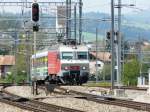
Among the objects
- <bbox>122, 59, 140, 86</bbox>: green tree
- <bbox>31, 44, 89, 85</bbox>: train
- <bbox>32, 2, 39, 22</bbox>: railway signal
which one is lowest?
<bbox>122, 59, 140, 86</bbox>: green tree

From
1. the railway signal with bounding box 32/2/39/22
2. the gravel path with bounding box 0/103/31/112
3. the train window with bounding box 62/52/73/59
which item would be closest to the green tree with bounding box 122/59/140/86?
the train window with bounding box 62/52/73/59

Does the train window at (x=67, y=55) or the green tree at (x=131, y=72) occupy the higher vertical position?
the train window at (x=67, y=55)

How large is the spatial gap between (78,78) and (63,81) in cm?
114

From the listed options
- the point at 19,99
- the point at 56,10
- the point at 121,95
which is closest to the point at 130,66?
the point at 56,10

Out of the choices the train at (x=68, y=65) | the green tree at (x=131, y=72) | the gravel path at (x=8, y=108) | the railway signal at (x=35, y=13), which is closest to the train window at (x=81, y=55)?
the train at (x=68, y=65)

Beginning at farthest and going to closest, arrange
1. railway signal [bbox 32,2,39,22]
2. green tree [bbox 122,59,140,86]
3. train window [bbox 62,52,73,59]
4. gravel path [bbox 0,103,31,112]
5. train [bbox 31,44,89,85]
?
green tree [bbox 122,59,140,86], train window [bbox 62,52,73,59], train [bbox 31,44,89,85], railway signal [bbox 32,2,39,22], gravel path [bbox 0,103,31,112]

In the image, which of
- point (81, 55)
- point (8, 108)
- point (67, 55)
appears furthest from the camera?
point (81, 55)

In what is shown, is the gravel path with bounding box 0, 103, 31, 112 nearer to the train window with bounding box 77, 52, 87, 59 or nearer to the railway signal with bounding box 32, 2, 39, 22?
the railway signal with bounding box 32, 2, 39, 22

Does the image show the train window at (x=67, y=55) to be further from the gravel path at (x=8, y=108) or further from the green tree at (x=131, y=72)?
the green tree at (x=131, y=72)

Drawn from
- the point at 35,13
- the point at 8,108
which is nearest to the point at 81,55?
the point at 35,13

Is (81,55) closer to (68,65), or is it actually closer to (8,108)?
(68,65)

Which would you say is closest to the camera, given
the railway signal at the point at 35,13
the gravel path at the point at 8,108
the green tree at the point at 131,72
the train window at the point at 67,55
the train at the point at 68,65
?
the gravel path at the point at 8,108

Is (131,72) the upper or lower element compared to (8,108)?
lower

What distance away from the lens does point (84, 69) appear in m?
40.2
